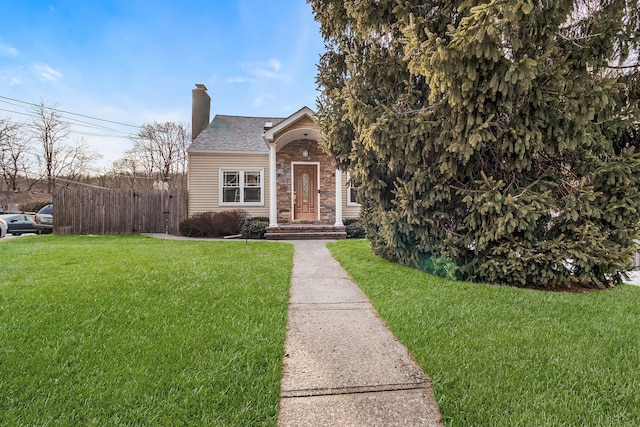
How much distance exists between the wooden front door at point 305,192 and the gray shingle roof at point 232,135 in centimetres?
191

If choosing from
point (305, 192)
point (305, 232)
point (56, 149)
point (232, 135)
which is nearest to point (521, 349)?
point (305, 232)

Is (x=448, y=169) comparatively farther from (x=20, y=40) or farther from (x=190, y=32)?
(x=20, y=40)

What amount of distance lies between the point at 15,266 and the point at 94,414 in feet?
17.9

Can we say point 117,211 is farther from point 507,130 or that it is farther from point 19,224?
point 507,130

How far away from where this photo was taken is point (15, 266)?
5.33 meters

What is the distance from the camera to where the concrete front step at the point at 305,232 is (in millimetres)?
10430

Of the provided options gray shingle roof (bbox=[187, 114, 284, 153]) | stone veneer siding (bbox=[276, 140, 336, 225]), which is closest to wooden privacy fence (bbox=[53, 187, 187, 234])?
gray shingle roof (bbox=[187, 114, 284, 153])

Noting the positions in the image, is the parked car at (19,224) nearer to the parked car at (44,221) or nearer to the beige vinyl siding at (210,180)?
the parked car at (44,221)

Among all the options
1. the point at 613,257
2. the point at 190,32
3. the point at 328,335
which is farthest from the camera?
the point at 190,32

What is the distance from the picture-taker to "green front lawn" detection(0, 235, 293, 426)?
180 cm

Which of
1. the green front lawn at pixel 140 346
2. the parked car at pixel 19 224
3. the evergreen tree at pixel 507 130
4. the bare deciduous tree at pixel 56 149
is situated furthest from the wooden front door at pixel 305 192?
the bare deciduous tree at pixel 56 149

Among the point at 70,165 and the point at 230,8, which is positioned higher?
the point at 230,8

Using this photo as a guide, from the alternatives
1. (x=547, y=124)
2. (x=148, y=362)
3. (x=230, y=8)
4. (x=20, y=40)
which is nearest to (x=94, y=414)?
(x=148, y=362)

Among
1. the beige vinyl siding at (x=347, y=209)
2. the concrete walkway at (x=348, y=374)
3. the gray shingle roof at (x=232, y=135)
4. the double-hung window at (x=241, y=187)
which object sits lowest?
the concrete walkway at (x=348, y=374)
